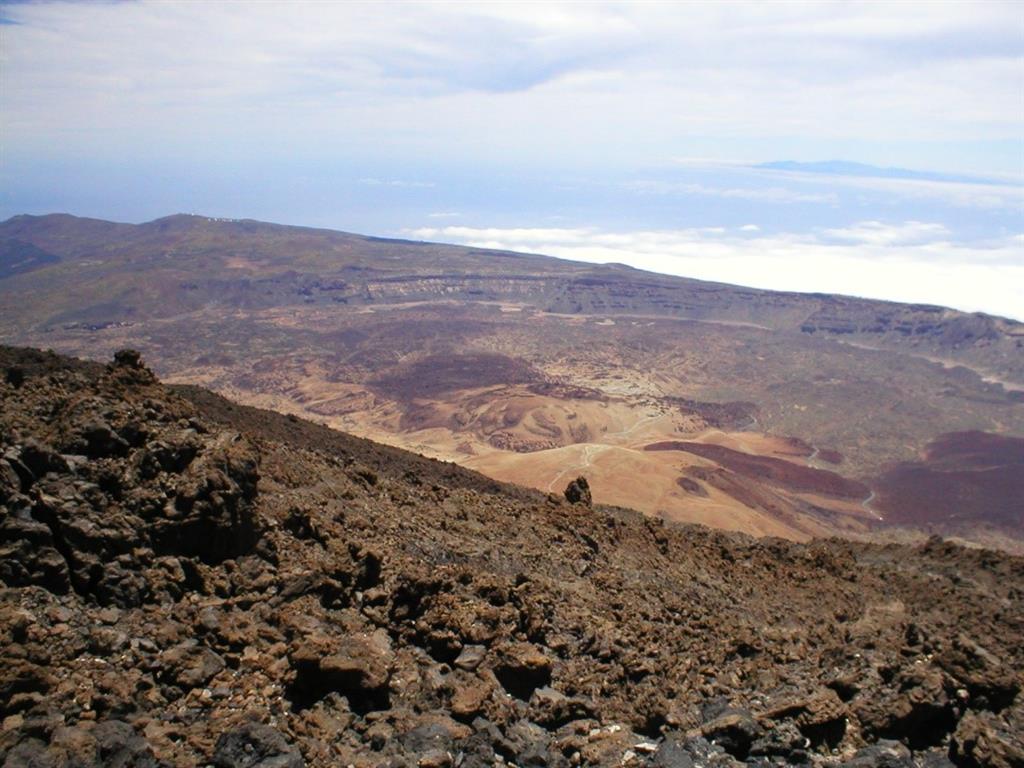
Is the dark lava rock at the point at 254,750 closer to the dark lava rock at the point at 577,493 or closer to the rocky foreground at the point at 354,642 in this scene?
the rocky foreground at the point at 354,642

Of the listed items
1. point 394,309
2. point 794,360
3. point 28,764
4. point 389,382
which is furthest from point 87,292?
point 28,764

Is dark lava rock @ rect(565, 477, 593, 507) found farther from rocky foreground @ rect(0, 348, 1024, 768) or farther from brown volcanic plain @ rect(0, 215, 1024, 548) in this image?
brown volcanic plain @ rect(0, 215, 1024, 548)

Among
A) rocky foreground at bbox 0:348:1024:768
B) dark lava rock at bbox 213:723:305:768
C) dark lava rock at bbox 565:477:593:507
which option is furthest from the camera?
dark lava rock at bbox 565:477:593:507

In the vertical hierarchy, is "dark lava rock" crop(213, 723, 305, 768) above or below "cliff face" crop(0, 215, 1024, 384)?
below

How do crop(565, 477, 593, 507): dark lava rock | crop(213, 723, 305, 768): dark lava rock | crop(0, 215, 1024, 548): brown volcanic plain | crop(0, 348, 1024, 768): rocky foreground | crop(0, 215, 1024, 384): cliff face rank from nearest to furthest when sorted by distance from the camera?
crop(213, 723, 305, 768): dark lava rock
crop(0, 348, 1024, 768): rocky foreground
crop(565, 477, 593, 507): dark lava rock
crop(0, 215, 1024, 548): brown volcanic plain
crop(0, 215, 1024, 384): cliff face

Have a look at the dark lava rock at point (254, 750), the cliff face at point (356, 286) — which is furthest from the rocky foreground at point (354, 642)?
the cliff face at point (356, 286)

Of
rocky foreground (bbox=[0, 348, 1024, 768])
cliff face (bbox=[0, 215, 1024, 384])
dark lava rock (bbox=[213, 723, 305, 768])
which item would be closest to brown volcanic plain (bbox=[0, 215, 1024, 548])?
cliff face (bbox=[0, 215, 1024, 384])

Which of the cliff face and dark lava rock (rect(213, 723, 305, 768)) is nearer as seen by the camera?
dark lava rock (rect(213, 723, 305, 768))
